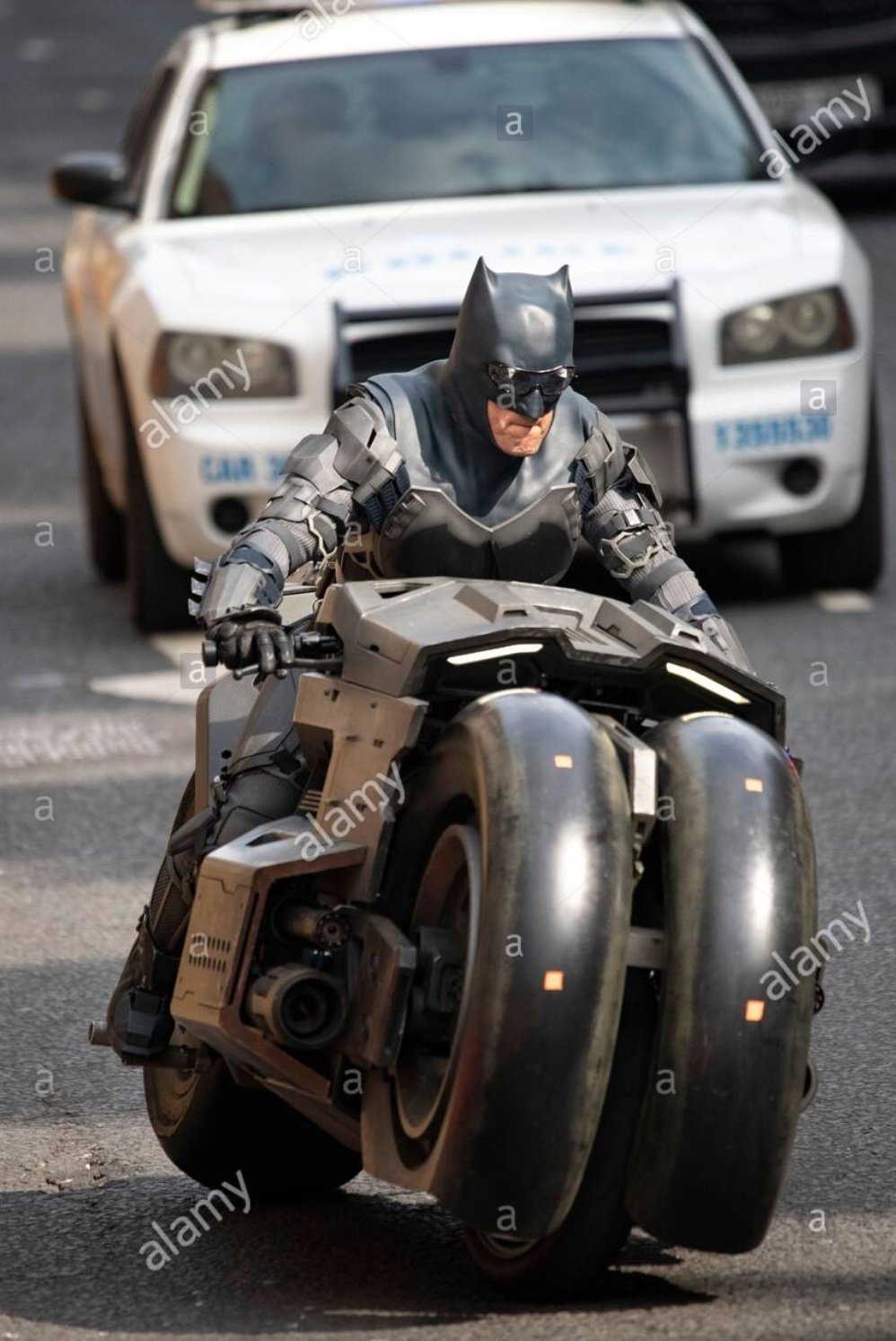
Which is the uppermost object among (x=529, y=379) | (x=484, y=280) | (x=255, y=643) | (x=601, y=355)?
(x=484, y=280)

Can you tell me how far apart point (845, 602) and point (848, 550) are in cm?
19

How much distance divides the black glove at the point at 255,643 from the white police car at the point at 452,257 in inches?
206

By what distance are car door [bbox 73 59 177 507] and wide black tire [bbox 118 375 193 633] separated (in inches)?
6.7

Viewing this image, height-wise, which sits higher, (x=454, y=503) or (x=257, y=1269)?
(x=454, y=503)

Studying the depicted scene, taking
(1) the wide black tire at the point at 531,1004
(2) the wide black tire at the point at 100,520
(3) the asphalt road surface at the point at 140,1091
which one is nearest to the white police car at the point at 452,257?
(2) the wide black tire at the point at 100,520

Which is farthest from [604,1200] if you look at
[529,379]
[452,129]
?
[452,129]

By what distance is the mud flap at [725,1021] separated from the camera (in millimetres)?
4422

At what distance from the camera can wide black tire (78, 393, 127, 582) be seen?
1233cm

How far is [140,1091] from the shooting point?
633 centimetres

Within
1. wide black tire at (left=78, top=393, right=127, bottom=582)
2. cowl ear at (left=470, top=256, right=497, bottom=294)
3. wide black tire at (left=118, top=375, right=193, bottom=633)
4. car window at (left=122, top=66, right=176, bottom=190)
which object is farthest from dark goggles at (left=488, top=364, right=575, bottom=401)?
wide black tire at (left=78, top=393, right=127, bottom=582)

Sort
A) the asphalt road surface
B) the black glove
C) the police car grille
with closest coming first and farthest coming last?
the asphalt road surface, the black glove, the police car grille

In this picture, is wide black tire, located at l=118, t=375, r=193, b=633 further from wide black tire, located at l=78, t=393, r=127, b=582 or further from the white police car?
wide black tire, located at l=78, t=393, r=127, b=582

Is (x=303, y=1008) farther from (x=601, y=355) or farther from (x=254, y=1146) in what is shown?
(x=601, y=355)

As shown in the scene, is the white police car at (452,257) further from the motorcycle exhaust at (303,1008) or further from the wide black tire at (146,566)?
the motorcycle exhaust at (303,1008)
